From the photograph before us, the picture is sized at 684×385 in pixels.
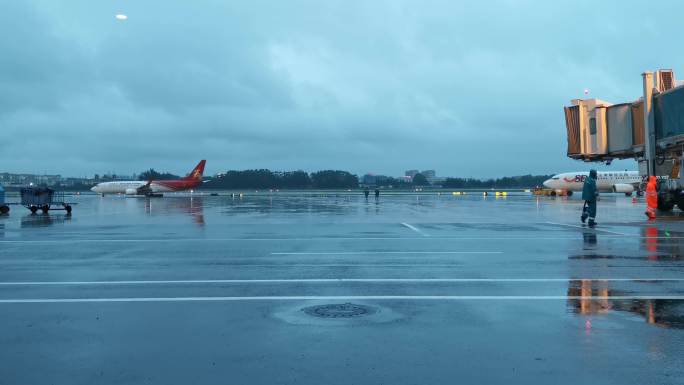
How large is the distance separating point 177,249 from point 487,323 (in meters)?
8.63

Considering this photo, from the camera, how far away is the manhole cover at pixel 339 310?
6086 millimetres

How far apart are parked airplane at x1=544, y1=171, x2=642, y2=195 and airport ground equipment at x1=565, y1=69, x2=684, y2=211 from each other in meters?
34.5

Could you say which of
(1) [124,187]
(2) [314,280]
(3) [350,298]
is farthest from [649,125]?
(1) [124,187]

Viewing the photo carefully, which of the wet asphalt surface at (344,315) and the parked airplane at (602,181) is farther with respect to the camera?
the parked airplane at (602,181)

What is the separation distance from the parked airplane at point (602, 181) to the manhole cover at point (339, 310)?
5867 cm

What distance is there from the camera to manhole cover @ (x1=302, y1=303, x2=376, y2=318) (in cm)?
609

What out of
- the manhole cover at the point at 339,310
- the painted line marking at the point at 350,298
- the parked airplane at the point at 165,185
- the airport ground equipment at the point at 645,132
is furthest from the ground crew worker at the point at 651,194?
the parked airplane at the point at 165,185

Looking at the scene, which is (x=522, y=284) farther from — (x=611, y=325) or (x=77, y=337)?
(x=77, y=337)

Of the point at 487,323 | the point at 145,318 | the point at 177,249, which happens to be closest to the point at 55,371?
the point at 145,318

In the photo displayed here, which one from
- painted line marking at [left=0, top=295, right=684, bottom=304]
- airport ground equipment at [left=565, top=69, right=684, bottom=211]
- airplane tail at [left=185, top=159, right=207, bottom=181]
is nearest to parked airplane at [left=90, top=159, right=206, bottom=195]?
airplane tail at [left=185, top=159, right=207, bottom=181]

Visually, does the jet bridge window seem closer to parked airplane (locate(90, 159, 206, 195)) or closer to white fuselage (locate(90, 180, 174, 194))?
parked airplane (locate(90, 159, 206, 195))

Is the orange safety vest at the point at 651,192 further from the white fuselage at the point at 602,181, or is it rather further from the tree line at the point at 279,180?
the tree line at the point at 279,180

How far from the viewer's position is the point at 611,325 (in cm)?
559

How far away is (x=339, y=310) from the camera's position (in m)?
6.33
